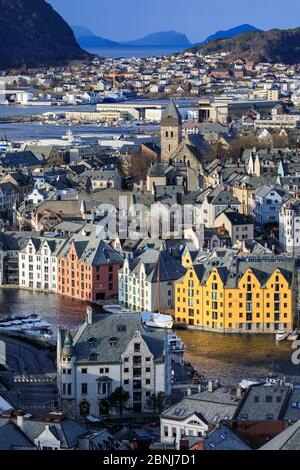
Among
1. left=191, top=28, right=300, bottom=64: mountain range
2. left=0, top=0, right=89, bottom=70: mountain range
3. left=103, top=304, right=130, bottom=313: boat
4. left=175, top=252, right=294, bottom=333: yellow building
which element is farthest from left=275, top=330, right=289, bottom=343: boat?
left=0, top=0, right=89, bottom=70: mountain range

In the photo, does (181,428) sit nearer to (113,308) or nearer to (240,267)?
(240,267)

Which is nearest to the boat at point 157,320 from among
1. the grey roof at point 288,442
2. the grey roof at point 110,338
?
the grey roof at point 110,338

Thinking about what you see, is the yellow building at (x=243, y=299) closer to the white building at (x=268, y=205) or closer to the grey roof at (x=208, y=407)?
the grey roof at (x=208, y=407)

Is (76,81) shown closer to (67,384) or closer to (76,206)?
(76,206)

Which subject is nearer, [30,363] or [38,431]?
Result: [38,431]

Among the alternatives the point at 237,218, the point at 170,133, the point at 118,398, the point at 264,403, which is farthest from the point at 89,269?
the point at 170,133

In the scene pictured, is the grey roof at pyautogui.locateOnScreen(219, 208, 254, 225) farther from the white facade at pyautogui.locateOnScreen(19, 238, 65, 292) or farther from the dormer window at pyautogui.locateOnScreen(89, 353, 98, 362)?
the dormer window at pyautogui.locateOnScreen(89, 353, 98, 362)
